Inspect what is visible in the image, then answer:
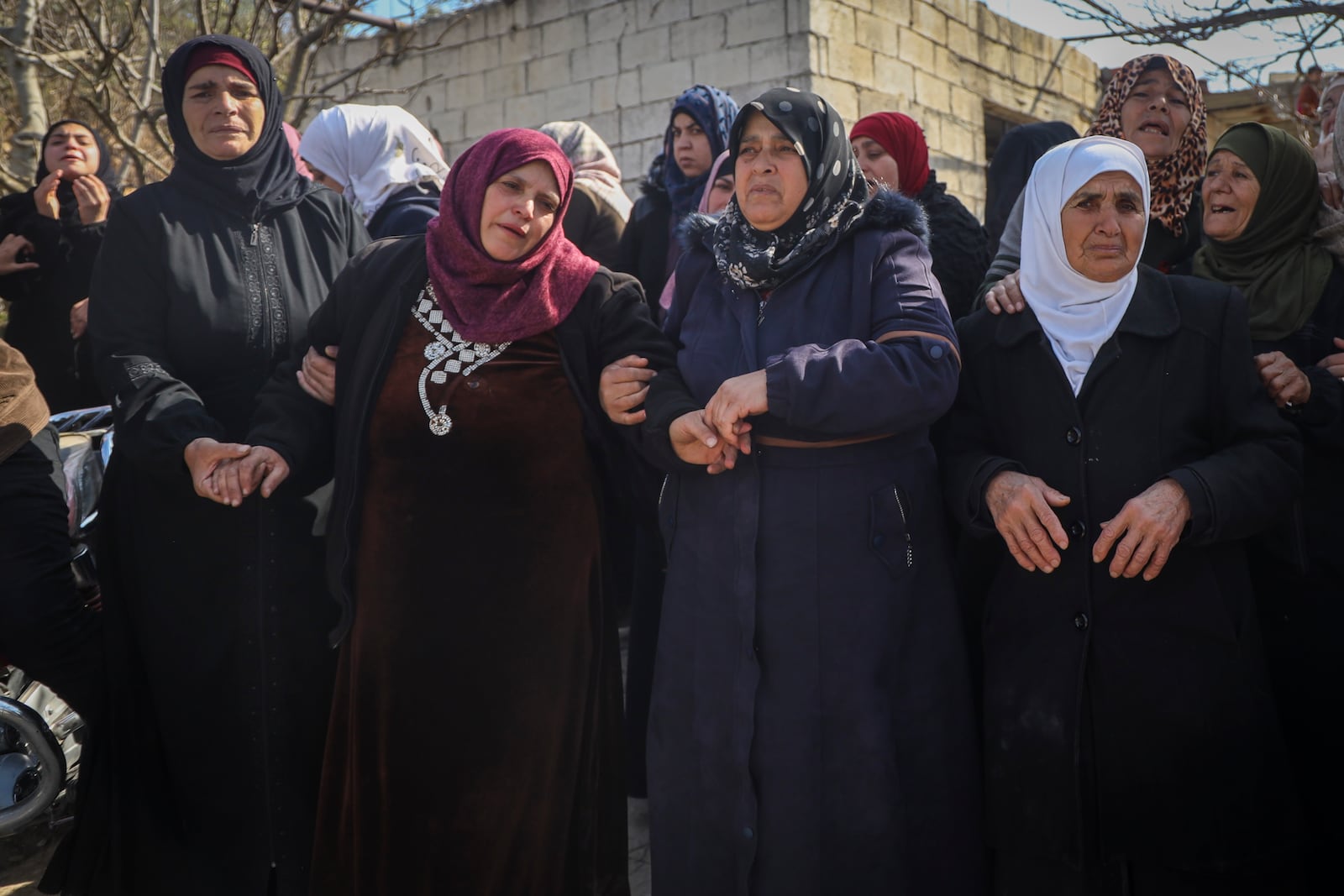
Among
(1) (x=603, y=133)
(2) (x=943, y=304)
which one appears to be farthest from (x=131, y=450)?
(1) (x=603, y=133)

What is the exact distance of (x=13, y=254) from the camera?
421 cm

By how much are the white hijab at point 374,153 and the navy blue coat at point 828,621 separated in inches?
76.5

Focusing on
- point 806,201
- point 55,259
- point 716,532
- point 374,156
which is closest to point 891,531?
point 716,532

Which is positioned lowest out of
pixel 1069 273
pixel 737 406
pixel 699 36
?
pixel 737 406

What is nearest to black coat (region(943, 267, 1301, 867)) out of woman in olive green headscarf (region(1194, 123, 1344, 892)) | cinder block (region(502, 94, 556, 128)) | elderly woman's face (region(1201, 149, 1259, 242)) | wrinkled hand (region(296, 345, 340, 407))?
woman in olive green headscarf (region(1194, 123, 1344, 892))

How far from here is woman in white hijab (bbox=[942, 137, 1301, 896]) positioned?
2160 mm

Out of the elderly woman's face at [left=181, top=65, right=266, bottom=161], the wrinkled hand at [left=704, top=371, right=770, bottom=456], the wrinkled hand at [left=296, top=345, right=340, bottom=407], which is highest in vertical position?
the elderly woman's face at [left=181, top=65, right=266, bottom=161]

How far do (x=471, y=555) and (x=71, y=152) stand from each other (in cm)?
295

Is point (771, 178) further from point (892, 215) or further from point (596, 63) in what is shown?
point (596, 63)

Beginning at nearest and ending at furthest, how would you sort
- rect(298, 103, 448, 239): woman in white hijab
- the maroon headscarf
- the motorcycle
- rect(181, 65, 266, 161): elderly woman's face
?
1. the maroon headscarf
2. rect(181, 65, 266, 161): elderly woman's face
3. the motorcycle
4. rect(298, 103, 448, 239): woman in white hijab

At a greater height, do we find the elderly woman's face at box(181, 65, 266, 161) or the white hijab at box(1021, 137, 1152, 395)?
the elderly woman's face at box(181, 65, 266, 161)

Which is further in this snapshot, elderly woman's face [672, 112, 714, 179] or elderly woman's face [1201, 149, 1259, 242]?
elderly woman's face [672, 112, 714, 179]

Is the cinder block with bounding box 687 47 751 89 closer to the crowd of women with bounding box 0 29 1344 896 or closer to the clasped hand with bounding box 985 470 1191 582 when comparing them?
the crowd of women with bounding box 0 29 1344 896

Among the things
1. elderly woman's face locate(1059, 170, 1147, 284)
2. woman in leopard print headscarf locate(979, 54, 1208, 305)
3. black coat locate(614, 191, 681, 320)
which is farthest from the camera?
black coat locate(614, 191, 681, 320)
